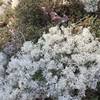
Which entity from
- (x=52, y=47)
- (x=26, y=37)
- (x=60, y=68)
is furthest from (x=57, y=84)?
(x=26, y=37)

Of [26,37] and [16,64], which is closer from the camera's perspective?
[16,64]

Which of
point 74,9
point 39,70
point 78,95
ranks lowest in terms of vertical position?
point 78,95

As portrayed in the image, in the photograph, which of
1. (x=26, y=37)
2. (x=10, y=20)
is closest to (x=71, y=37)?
(x=26, y=37)

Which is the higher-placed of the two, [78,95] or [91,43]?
[91,43]

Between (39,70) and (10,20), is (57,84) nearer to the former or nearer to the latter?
(39,70)

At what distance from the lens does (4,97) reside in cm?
431

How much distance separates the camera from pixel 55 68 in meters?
4.27

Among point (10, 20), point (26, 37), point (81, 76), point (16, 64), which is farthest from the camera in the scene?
point (10, 20)

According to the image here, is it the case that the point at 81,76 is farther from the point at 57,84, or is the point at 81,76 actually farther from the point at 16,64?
the point at 16,64

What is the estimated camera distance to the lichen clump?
417 cm

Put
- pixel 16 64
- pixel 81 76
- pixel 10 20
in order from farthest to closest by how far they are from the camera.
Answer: pixel 10 20, pixel 16 64, pixel 81 76

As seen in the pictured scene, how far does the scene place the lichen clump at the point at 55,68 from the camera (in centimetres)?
417

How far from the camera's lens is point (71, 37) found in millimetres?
4477

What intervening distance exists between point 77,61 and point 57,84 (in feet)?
1.13
